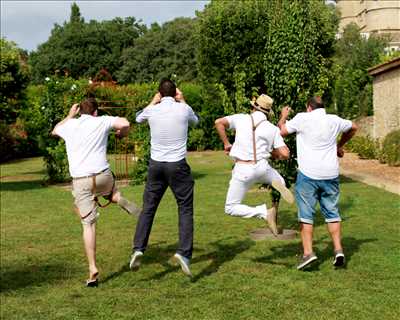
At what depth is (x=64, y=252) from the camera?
867 cm

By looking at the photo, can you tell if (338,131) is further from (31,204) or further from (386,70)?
(386,70)

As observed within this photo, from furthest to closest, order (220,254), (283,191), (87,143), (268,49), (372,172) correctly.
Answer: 1. (372,172)
2. (268,49)
3. (220,254)
4. (283,191)
5. (87,143)

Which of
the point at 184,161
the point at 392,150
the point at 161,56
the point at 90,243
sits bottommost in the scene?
the point at 392,150

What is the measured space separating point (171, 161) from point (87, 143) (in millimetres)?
970

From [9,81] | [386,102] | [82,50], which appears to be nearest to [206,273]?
[9,81]

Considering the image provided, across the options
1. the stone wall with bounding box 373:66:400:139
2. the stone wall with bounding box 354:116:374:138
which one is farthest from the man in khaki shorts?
the stone wall with bounding box 354:116:374:138

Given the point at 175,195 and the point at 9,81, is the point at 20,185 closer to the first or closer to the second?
the point at 9,81

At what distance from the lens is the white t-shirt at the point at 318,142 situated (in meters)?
6.98

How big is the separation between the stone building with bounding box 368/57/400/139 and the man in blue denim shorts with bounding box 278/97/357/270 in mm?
14887

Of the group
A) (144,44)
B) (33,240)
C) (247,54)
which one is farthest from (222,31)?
(144,44)

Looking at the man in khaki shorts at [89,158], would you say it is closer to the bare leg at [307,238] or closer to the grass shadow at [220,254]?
the grass shadow at [220,254]

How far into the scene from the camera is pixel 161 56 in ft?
202

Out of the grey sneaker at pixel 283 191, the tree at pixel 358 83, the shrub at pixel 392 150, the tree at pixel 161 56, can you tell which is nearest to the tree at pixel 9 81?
the shrub at pixel 392 150

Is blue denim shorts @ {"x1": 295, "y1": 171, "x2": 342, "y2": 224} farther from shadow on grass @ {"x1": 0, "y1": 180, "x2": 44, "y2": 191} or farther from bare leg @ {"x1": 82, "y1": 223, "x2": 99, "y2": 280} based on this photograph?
shadow on grass @ {"x1": 0, "y1": 180, "x2": 44, "y2": 191}
